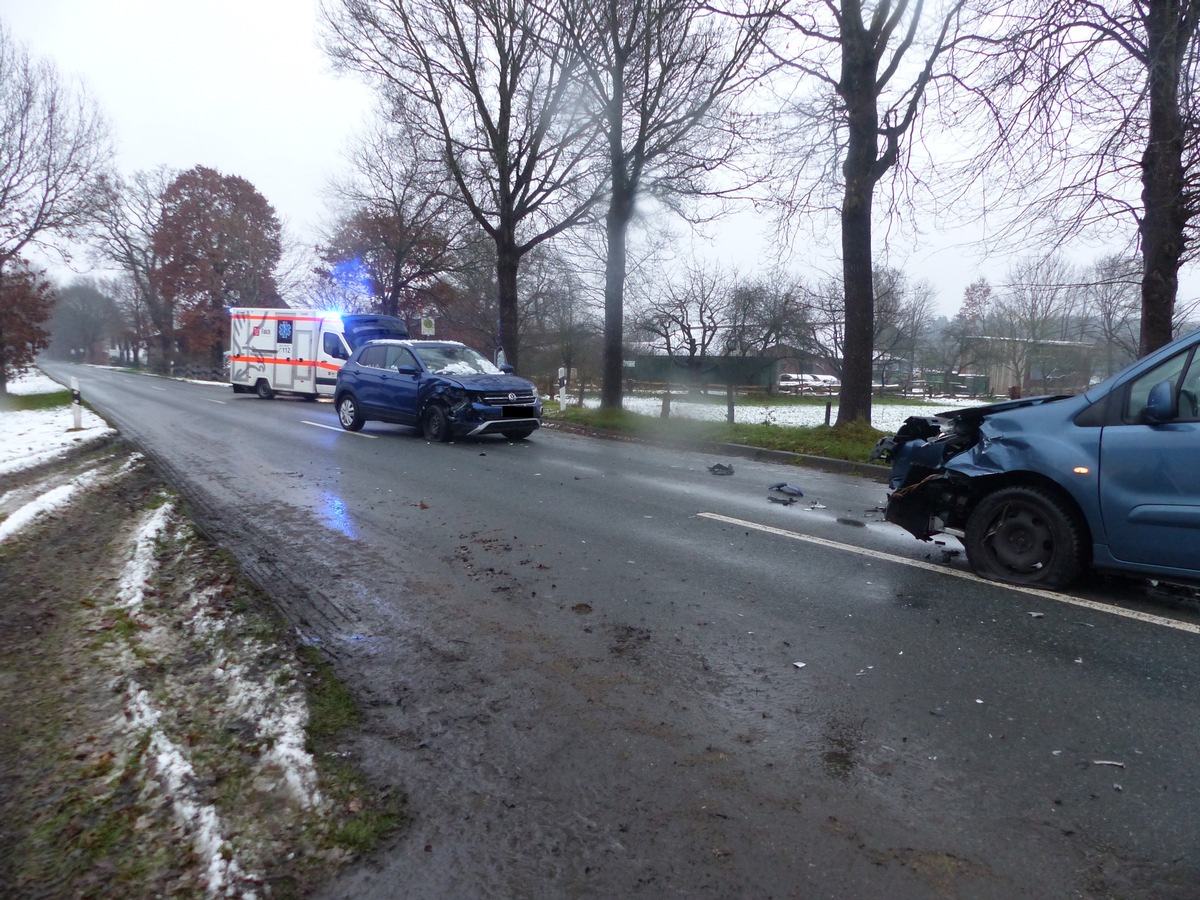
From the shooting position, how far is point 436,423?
45.8ft

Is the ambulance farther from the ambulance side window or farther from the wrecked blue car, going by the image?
the wrecked blue car

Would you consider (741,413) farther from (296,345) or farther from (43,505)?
(43,505)

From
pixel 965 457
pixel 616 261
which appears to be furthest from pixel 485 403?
pixel 965 457

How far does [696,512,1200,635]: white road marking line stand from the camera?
15.1ft

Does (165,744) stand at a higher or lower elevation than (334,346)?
lower

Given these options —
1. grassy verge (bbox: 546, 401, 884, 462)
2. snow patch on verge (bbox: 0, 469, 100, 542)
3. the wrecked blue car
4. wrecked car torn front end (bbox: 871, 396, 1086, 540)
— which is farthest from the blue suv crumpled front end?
the wrecked blue car

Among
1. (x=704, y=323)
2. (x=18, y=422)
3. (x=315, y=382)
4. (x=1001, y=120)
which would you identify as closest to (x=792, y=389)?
(x=704, y=323)

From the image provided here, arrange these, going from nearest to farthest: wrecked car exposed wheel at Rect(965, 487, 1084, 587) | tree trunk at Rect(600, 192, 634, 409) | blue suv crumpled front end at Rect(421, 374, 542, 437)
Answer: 1. wrecked car exposed wheel at Rect(965, 487, 1084, 587)
2. blue suv crumpled front end at Rect(421, 374, 542, 437)
3. tree trunk at Rect(600, 192, 634, 409)

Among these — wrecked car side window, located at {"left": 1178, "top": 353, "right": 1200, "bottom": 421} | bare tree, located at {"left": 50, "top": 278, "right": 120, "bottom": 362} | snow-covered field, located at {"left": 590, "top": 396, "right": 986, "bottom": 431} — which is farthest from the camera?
bare tree, located at {"left": 50, "top": 278, "right": 120, "bottom": 362}

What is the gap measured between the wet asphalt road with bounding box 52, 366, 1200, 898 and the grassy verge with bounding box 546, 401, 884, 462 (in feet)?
17.8

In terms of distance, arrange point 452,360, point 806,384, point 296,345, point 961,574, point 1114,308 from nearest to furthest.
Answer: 1. point 961,574
2. point 452,360
3. point 1114,308
4. point 296,345
5. point 806,384

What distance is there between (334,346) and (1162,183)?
70.0 ft

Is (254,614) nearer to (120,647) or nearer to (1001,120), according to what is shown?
(120,647)

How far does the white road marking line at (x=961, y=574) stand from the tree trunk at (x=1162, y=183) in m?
7.47
